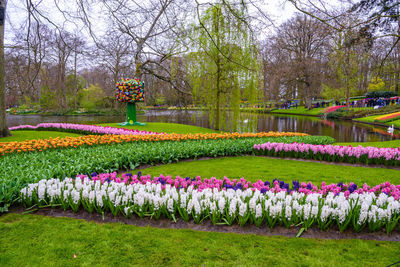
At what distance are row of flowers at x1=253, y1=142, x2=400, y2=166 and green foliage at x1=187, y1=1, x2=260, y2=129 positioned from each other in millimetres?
5226

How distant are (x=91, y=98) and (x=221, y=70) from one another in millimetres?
34599

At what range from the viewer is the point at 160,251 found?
2.71 meters

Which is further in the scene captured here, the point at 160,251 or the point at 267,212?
the point at 267,212

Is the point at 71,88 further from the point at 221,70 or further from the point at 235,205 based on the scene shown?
the point at 235,205

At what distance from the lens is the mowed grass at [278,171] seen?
536 cm

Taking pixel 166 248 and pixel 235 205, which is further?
pixel 235 205

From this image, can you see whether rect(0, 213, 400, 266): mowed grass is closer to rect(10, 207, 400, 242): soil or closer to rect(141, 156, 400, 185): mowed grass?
rect(10, 207, 400, 242): soil

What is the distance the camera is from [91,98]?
42156 millimetres

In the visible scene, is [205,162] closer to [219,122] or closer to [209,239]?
[209,239]

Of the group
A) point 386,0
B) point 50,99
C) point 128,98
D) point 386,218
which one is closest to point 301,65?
point 128,98

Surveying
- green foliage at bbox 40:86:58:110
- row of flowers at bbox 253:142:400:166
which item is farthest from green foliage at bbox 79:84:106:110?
row of flowers at bbox 253:142:400:166

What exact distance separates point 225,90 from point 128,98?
614 cm

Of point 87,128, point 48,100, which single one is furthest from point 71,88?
point 87,128

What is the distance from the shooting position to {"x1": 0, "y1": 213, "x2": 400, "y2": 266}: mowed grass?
252 cm
